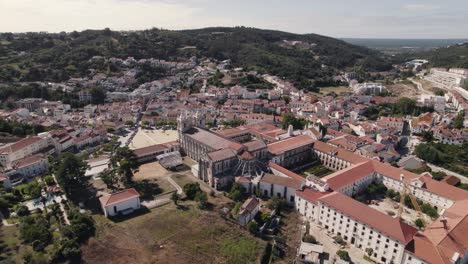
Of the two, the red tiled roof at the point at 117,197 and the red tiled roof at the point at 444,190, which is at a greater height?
the red tiled roof at the point at 444,190

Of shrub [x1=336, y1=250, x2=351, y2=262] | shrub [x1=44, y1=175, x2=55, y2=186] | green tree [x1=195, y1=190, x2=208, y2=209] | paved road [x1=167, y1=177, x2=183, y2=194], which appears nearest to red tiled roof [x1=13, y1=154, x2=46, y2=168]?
shrub [x1=44, y1=175, x2=55, y2=186]

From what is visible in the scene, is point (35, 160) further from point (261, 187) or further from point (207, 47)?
point (207, 47)

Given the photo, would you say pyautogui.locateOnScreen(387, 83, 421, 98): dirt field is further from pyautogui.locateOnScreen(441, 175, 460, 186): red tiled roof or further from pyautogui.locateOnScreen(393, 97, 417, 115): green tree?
pyautogui.locateOnScreen(441, 175, 460, 186): red tiled roof

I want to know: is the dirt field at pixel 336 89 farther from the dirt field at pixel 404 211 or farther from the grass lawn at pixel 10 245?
the grass lawn at pixel 10 245

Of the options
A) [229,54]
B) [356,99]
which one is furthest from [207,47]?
[356,99]

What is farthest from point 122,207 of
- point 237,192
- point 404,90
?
point 404,90

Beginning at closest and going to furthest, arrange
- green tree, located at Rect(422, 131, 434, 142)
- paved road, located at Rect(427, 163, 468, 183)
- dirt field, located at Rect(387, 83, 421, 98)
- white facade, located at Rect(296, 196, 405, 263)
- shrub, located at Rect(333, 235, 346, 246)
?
white facade, located at Rect(296, 196, 405, 263), shrub, located at Rect(333, 235, 346, 246), paved road, located at Rect(427, 163, 468, 183), green tree, located at Rect(422, 131, 434, 142), dirt field, located at Rect(387, 83, 421, 98)

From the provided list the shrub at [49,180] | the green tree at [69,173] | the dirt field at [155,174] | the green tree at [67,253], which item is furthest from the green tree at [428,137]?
the shrub at [49,180]
